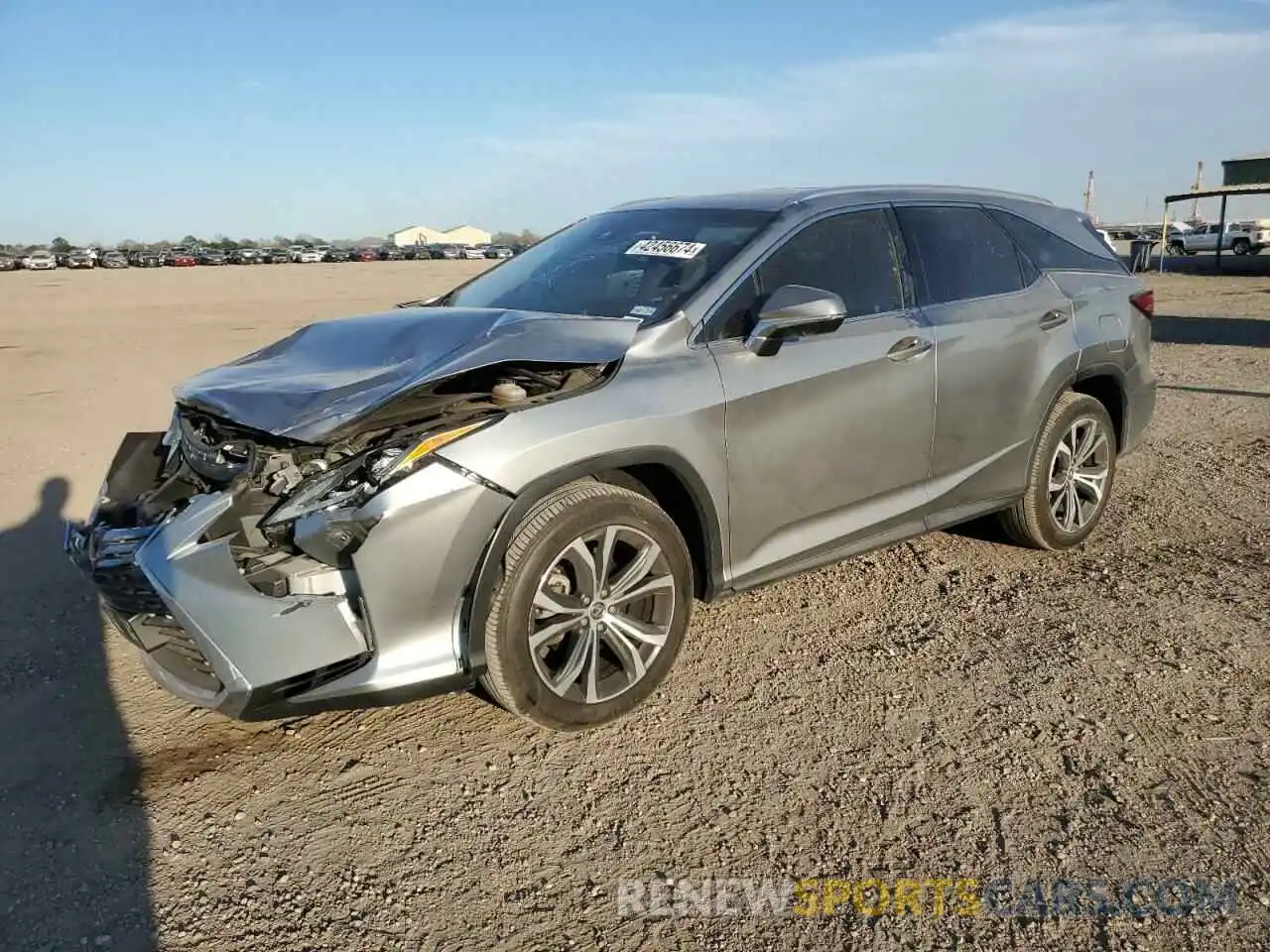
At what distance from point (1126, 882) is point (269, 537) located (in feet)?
8.58

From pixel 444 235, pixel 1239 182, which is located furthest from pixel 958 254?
pixel 444 235

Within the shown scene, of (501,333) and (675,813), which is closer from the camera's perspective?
(675,813)

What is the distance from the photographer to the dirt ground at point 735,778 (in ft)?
8.16

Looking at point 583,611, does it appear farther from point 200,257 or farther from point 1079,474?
point 200,257

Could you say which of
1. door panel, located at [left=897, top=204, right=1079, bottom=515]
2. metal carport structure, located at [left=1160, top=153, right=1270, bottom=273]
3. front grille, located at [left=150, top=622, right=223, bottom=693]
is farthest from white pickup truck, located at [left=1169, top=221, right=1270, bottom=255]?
front grille, located at [left=150, top=622, right=223, bottom=693]

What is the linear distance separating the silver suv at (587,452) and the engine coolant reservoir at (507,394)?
15mm

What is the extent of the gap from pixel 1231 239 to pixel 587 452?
47.4 meters

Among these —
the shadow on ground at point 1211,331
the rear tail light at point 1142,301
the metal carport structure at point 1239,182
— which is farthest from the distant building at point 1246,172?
the rear tail light at point 1142,301

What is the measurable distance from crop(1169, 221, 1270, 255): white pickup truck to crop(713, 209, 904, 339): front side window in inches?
1622

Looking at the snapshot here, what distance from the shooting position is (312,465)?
305cm

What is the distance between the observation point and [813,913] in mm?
2463

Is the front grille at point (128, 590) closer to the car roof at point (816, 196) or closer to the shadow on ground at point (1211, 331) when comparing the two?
the car roof at point (816, 196)

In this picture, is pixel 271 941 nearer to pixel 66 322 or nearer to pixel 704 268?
pixel 704 268

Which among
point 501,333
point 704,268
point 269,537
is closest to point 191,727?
point 269,537
